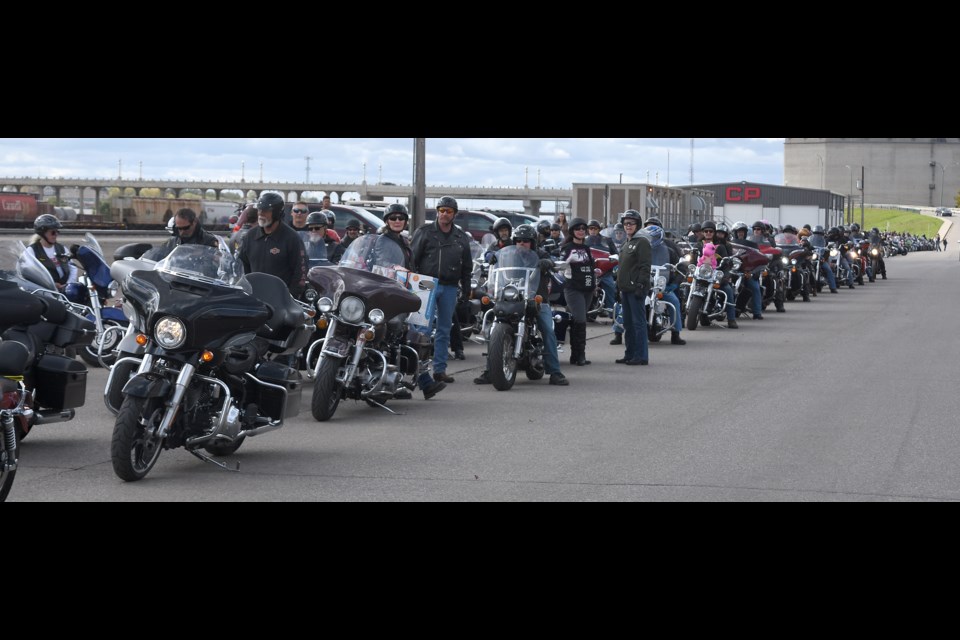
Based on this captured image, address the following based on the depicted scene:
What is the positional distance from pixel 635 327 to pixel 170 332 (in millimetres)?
8957

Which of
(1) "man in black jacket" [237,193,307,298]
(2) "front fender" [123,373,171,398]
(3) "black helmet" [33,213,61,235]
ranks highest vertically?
(3) "black helmet" [33,213,61,235]

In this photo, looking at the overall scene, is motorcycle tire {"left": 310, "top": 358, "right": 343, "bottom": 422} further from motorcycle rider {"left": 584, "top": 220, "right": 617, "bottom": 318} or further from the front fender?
motorcycle rider {"left": 584, "top": 220, "right": 617, "bottom": 318}

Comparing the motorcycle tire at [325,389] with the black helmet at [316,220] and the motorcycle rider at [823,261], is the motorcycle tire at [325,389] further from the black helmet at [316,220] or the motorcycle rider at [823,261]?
the motorcycle rider at [823,261]

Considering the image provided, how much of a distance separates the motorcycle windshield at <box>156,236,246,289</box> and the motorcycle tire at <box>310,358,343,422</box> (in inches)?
90.7

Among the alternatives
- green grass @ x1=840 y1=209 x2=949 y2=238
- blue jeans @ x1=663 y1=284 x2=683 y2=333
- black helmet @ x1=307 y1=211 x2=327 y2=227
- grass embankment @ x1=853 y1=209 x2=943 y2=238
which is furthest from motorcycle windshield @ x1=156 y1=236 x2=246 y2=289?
grass embankment @ x1=853 y1=209 x2=943 y2=238

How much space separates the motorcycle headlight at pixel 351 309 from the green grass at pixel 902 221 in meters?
141

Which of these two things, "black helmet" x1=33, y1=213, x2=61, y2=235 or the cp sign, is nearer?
"black helmet" x1=33, y1=213, x2=61, y2=235

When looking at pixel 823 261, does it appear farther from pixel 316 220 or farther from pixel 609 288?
pixel 316 220

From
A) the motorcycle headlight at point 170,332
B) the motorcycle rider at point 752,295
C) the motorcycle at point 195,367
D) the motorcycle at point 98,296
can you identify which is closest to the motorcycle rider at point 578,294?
the motorcycle at point 98,296

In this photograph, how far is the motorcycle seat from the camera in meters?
9.22

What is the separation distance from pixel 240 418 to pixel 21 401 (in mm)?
1708

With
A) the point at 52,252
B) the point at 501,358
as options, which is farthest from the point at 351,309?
the point at 52,252

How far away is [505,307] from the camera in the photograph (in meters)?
13.8

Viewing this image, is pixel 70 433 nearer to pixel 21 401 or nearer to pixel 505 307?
pixel 21 401
